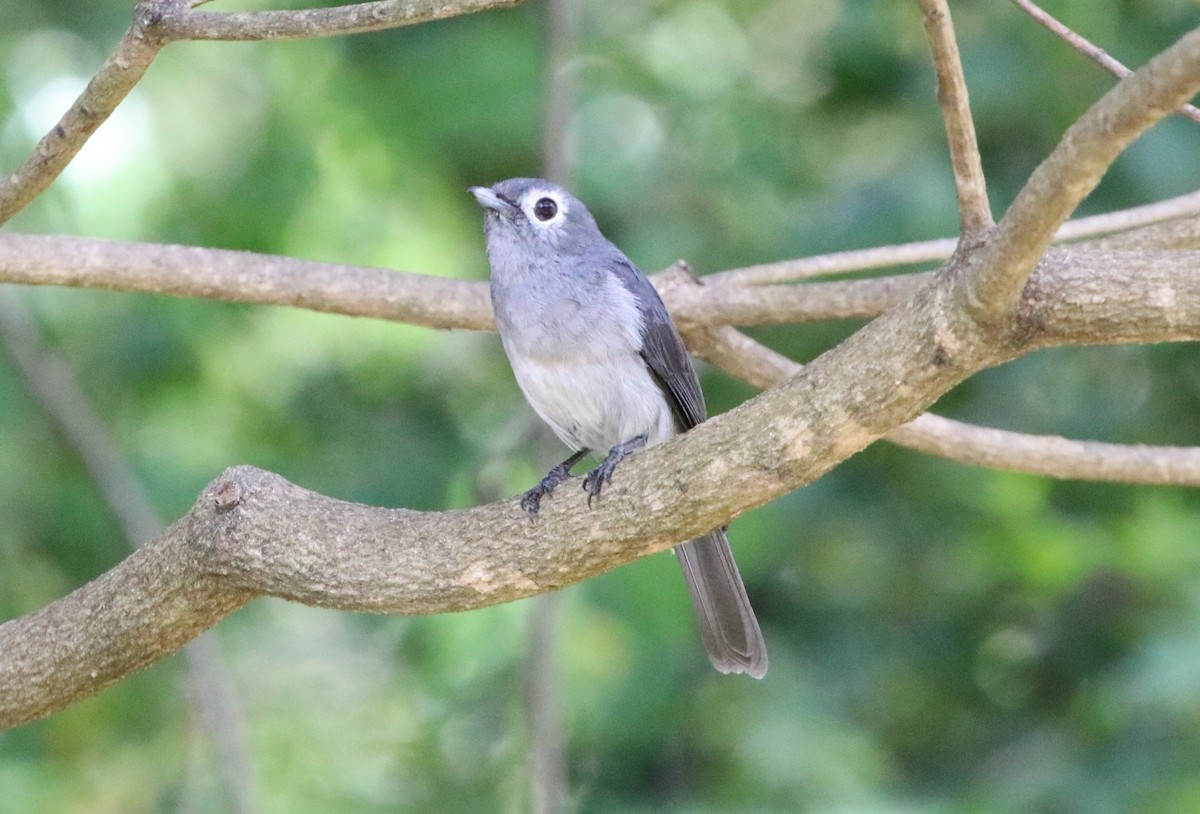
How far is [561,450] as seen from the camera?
6.44m

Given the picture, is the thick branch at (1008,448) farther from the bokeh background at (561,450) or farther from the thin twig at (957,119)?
the thin twig at (957,119)

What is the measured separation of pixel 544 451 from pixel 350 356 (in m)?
1.99

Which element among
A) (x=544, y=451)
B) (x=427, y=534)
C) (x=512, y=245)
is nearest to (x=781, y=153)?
(x=544, y=451)

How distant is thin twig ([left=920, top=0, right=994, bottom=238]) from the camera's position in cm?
301

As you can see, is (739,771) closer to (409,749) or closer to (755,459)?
(409,749)

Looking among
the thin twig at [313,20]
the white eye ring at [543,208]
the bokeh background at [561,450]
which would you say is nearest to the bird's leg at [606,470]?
the white eye ring at [543,208]

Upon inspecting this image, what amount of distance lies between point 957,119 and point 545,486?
5.79 ft

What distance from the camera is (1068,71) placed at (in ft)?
20.0

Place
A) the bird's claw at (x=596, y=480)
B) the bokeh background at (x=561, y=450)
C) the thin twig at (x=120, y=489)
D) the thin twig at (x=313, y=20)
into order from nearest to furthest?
the thin twig at (x=313, y=20), the bird's claw at (x=596, y=480), the thin twig at (x=120, y=489), the bokeh background at (x=561, y=450)

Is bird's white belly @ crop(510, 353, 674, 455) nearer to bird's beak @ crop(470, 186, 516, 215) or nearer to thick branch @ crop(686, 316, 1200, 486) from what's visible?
thick branch @ crop(686, 316, 1200, 486)

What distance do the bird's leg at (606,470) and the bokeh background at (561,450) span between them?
1330 mm

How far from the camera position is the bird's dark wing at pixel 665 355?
4773 mm

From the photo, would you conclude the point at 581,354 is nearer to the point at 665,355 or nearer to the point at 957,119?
the point at 665,355

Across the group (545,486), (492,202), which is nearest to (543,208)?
(492,202)
